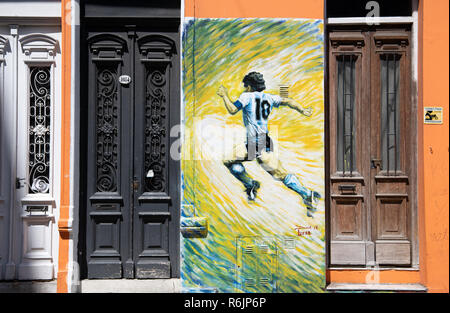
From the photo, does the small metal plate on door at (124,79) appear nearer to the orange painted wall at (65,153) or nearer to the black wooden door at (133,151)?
the black wooden door at (133,151)

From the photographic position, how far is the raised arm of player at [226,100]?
734 centimetres

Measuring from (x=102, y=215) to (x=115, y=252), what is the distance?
0.52 m

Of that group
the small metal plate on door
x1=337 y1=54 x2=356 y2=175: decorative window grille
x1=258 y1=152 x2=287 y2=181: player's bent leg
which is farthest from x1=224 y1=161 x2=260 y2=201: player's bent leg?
the small metal plate on door

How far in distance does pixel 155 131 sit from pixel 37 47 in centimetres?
196

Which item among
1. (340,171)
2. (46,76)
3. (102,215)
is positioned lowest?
(102,215)

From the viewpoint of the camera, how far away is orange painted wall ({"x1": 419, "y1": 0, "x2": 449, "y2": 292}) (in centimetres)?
722

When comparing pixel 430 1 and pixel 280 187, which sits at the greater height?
pixel 430 1

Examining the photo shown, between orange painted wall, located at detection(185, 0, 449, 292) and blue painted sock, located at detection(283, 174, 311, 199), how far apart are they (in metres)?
1.50

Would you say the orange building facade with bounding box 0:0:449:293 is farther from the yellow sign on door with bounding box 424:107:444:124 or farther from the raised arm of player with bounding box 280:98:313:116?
the raised arm of player with bounding box 280:98:313:116

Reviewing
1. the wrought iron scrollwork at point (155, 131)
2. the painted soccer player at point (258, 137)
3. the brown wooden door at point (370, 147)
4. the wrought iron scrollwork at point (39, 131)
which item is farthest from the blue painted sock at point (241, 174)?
the wrought iron scrollwork at point (39, 131)
